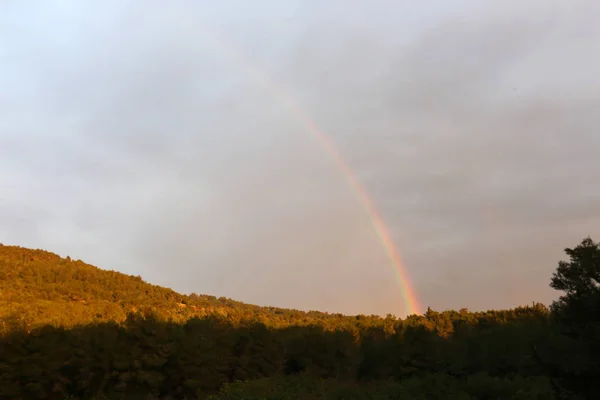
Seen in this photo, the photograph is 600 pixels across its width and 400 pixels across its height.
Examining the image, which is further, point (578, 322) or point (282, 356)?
point (282, 356)

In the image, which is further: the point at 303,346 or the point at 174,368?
the point at 303,346

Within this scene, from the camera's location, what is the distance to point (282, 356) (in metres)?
46.8

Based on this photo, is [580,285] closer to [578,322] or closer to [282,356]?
[578,322]

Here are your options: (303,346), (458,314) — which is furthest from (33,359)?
(458,314)

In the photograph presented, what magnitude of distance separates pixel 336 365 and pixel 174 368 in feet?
60.0

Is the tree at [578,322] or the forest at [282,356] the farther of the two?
the forest at [282,356]

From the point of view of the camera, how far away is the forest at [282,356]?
1984 cm

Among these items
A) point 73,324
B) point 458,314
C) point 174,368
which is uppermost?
point 458,314

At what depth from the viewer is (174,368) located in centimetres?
3684

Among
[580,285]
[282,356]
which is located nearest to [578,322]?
[580,285]

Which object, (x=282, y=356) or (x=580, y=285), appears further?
(x=282, y=356)

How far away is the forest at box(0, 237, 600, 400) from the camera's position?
19.8 meters

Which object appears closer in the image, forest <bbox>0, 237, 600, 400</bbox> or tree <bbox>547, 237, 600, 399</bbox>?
tree <bbox>547, 237, 600, 399</bbox>

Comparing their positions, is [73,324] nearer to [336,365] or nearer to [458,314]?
[336,365]
